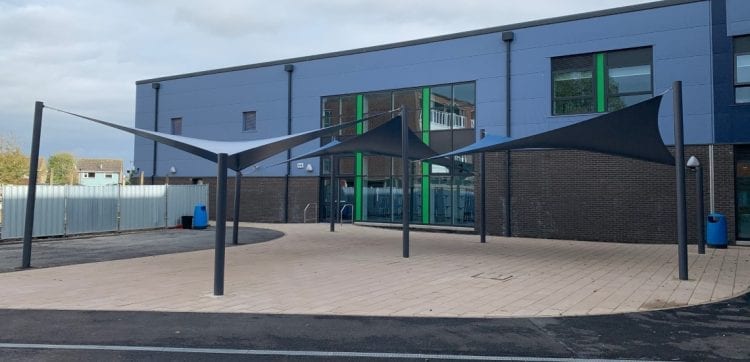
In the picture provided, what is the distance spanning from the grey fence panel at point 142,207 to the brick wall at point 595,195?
12422mm

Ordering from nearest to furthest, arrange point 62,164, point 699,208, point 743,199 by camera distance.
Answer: point 699,208
point 743,199
point 62,164

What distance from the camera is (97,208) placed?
60.4ft

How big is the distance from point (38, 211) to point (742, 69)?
67.3ft

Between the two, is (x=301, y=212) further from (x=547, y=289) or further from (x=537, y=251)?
(x=547, y=289)

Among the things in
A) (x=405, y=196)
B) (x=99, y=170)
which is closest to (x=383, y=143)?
(x=405, y=196)

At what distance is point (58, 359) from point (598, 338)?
517 centimetres

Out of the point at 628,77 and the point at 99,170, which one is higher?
the point at 99,170

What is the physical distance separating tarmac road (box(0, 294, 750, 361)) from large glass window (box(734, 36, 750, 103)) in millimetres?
10350

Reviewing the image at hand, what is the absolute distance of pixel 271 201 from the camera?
957 inches

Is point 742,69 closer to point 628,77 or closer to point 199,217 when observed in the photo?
point 628,77

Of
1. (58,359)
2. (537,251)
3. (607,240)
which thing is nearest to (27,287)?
(58,359)

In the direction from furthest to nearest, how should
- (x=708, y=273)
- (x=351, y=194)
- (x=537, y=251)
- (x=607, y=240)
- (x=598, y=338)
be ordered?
(x=351, y=194)
(x=607, y=240)
(x=537, y=251)
(x=708, y=273)
(x=598, y=338)

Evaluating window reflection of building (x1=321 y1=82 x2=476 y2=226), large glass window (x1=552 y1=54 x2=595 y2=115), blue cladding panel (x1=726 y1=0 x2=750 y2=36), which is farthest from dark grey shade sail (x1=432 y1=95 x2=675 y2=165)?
window reflection of building (x1=321 y1=82 x2=476 y2=226)

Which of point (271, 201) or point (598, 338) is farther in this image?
point (271, 201)
